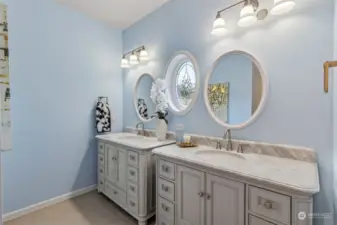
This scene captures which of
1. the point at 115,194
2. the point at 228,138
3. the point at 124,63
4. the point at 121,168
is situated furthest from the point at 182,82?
the point at 115,194

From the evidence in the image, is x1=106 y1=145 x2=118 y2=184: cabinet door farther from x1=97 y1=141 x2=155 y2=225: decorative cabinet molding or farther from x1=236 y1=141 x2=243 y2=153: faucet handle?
x1=236 y1=141 x2=243 y2=153: faucet handle

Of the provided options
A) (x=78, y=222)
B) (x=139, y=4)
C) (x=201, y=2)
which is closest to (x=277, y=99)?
(x=201, y=2)

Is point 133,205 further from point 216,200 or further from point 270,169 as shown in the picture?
point 270,169

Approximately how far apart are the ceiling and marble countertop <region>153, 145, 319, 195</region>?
1.97 meters

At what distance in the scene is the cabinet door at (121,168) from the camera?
7.54 ft

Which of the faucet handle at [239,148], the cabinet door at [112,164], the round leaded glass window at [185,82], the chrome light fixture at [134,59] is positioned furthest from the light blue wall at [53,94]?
the faucet handle at [239,148]

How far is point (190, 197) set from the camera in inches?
62.6

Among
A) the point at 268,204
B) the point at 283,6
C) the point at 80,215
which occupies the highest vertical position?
the point at 283,6

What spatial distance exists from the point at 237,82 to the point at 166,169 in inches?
40.7

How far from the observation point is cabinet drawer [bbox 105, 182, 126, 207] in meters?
2.31

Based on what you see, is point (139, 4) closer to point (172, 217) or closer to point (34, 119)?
point (34, 119)

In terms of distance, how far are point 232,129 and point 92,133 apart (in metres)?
2.10

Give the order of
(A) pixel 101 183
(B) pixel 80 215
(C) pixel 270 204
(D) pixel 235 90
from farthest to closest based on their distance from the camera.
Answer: (A) pixel 101 183
(B) pixel 80 215
(D) pixel 235 90
(C) pixel 270 204

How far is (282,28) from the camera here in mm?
1531
